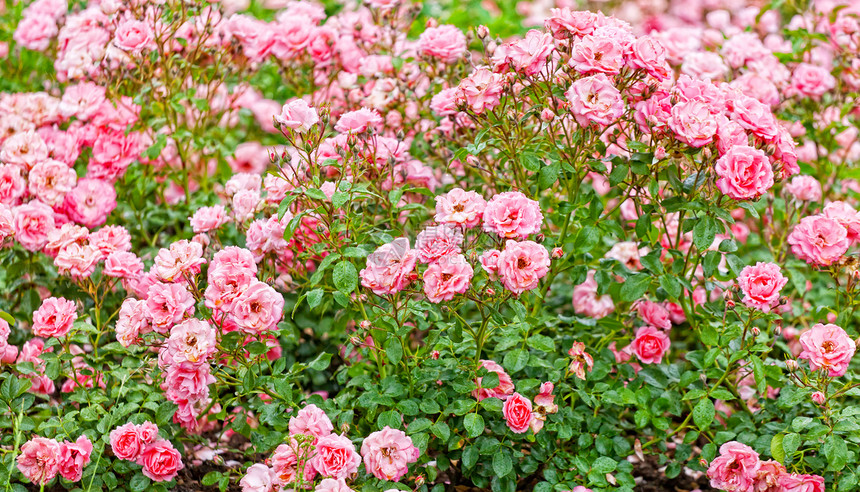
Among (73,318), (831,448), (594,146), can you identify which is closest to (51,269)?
(73,318)

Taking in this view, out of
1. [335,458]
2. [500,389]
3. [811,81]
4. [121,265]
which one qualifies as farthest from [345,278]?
[811,81]

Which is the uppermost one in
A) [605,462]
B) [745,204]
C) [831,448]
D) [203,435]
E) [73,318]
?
[745,204]

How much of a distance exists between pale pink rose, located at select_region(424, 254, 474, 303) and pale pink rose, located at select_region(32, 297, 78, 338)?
1085 millimetres

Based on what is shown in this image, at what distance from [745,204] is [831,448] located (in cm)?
68

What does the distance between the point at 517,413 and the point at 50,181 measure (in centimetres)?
171

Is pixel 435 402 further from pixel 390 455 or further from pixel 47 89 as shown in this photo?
pixel 47 89

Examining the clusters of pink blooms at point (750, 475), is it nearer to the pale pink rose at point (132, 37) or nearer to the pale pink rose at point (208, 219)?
the pale pink rose at point (208, 219)

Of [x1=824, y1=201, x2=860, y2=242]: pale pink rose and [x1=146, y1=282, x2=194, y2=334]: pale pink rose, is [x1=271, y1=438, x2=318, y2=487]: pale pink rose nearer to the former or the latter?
[x1=146, y1=282, x2=194, y2=334]: pale pink rose

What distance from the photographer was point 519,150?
2.48m

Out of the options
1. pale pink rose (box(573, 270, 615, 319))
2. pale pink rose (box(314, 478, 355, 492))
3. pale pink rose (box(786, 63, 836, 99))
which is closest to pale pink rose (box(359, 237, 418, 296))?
pale pink rose (box(314, 478, 355, 492))

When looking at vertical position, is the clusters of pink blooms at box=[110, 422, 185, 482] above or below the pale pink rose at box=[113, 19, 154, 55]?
below

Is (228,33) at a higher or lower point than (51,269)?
higher

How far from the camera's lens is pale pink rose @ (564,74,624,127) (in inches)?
Answer: 86.0

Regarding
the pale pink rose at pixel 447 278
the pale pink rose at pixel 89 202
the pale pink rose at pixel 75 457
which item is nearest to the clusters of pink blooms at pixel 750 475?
the pale pink rose at pixel 447 278
